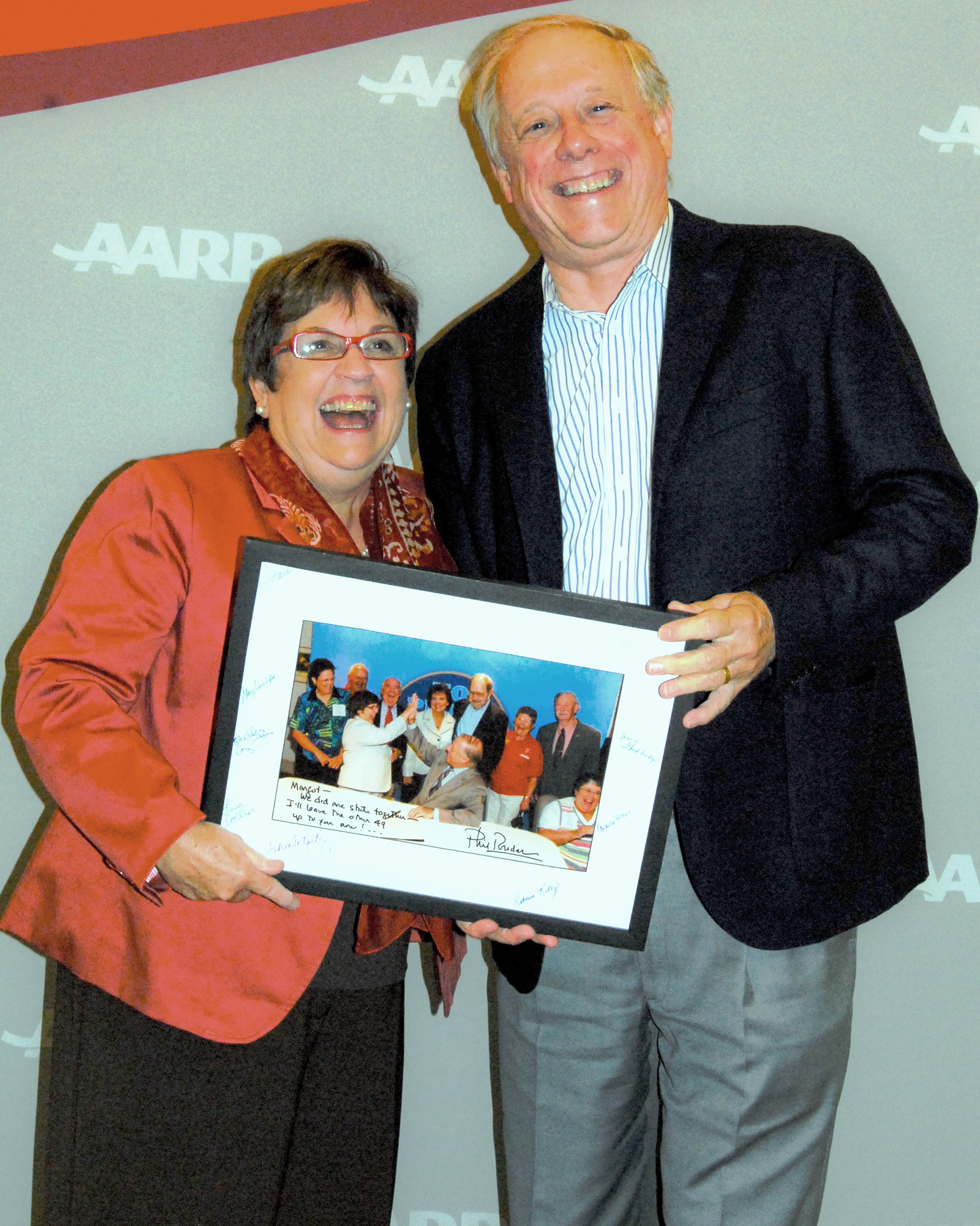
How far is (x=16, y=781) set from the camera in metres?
2.09

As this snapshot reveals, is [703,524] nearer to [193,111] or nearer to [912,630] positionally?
[912,630]

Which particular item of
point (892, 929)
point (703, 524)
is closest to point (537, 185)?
point (703, 524)

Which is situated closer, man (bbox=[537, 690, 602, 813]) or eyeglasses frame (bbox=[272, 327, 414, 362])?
man (bbox=[537, 690, 602, 813])

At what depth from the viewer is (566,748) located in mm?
1324

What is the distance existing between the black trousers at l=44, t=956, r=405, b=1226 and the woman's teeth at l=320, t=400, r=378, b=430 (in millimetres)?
777

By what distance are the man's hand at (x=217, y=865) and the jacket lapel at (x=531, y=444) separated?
0.53 metres

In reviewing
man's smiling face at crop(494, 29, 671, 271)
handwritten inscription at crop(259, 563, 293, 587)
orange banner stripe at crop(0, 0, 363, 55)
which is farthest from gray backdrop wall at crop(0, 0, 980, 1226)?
handwritten inscription at crop(259, 563, 293, 587)

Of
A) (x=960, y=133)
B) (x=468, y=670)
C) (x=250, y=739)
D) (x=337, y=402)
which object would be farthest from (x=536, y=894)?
(x=960, y=133)

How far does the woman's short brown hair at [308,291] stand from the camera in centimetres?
159

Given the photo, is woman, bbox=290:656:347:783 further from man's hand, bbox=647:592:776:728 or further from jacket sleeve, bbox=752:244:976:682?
jacket sleeve, bbox=752:244:976:682

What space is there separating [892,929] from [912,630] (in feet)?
1.90

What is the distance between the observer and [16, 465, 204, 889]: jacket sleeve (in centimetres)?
135

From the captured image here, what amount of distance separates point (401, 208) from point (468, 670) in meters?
1.08

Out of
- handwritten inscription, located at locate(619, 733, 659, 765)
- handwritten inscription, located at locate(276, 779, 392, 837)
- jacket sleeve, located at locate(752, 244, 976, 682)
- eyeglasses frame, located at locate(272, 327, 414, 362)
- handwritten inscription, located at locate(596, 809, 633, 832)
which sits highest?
eyeglasses frame, located at locate(272, 327, 414, 362)
